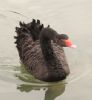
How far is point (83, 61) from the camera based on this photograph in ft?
23.5

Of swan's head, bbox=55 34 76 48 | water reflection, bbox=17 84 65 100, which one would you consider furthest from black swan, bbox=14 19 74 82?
water reflection, bbox=17 84 65 100

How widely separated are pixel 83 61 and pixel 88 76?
0.56 metres

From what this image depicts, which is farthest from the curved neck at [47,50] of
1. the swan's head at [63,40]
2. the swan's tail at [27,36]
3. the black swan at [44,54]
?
the swan's tail at [27,36]

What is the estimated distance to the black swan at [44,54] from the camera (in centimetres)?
630

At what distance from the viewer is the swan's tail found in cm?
715

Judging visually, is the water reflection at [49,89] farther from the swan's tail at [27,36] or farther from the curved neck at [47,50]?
the swan's tail at [27,36]

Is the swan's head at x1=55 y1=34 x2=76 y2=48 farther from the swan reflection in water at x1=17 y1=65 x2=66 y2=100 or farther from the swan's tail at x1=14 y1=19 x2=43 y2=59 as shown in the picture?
the swan's tail at x1=14 y1=19 x2=43 y2=59

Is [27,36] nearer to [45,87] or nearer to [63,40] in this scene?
[45,87]

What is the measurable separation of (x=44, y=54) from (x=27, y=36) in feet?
2.52

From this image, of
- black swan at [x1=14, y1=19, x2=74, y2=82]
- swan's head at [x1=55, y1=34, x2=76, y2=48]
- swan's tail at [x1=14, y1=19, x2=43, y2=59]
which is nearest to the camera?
swan's head at [x1=55, y1=34, x2=76, y2=48]

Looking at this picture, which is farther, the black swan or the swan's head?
the black swan

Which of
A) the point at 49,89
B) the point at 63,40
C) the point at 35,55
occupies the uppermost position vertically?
the point at 63,40

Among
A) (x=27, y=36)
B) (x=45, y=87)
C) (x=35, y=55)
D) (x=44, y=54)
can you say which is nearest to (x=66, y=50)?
(x=27, y=36)

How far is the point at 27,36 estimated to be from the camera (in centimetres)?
726
